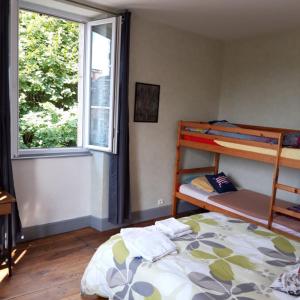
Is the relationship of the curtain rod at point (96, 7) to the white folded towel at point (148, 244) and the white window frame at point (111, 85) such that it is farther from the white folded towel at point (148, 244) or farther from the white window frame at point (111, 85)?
the white folded towel at point (148, 244)

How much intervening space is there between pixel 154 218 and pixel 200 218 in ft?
4.59

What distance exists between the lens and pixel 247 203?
3.33 metres

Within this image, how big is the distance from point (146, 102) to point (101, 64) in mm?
699

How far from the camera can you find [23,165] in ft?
9.52

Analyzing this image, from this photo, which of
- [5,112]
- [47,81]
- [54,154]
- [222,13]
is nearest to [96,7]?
[47,81]

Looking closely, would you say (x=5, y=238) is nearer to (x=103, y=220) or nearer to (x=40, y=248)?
(x=40, y=248)

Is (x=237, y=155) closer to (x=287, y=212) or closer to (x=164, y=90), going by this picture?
(x=287, y=212)

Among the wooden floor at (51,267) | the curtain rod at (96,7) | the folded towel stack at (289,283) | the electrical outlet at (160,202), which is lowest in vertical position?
the wooden floor at (51,267)

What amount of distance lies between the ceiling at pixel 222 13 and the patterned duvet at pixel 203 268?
2.05 m

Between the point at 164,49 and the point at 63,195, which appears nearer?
the point at 63,195

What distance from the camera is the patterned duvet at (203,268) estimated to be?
1.57 metres

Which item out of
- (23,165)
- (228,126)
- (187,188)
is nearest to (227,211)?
(187,188)

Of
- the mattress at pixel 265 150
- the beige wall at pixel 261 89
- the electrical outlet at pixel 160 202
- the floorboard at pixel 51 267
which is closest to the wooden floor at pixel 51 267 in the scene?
the floorboard at pixel 51 267

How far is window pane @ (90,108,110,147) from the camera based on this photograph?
3.24 meters
